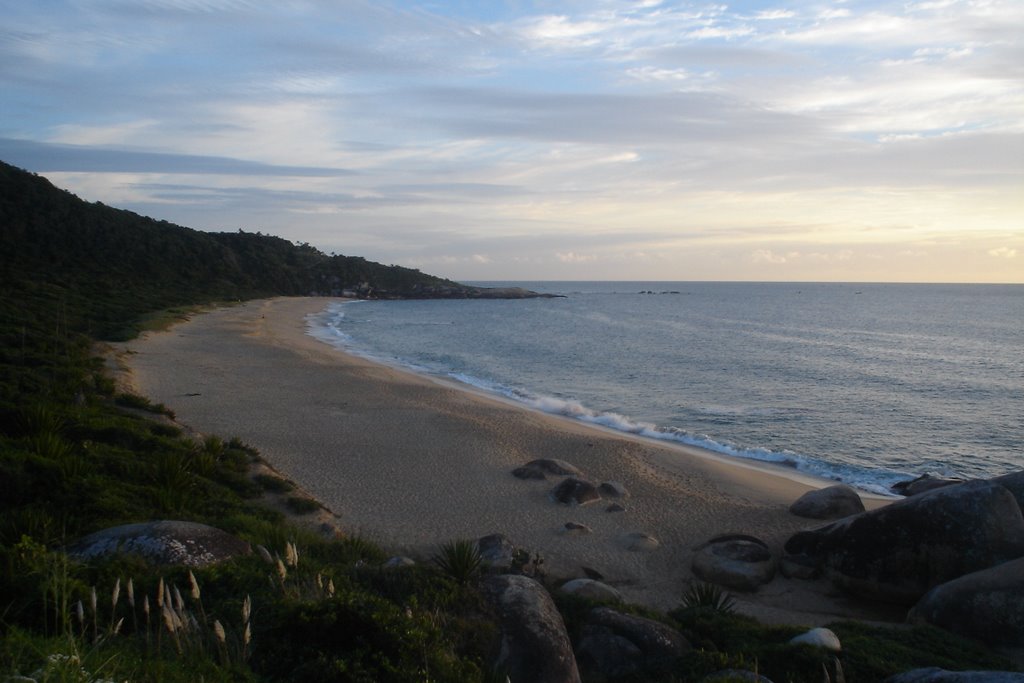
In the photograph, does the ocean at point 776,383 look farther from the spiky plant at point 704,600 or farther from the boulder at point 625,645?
the boulder at point 625,645

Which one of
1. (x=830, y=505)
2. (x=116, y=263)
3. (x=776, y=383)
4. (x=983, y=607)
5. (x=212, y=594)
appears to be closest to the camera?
(x=212, y=594)

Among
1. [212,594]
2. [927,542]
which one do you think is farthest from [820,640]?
[212,594]

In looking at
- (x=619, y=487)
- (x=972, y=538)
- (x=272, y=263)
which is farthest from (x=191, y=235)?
(x=972, y=538)

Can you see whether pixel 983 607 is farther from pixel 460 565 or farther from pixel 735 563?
pixel 460 565

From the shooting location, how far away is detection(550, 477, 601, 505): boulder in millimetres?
13297

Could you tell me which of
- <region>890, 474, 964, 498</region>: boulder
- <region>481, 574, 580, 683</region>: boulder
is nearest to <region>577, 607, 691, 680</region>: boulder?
<region>481, 574, 580, 683</region>: boulder

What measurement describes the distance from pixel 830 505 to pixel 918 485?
14.0ft

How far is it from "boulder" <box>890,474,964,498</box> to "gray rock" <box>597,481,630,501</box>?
636cm

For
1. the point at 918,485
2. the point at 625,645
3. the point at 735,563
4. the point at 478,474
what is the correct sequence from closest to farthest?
the point at 625,645, the point at 735,563, the point at 478,474, the point at 918,485

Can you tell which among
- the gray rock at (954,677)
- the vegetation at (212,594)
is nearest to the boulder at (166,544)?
the vegetation at (212,594)

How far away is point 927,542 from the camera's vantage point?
984 cm

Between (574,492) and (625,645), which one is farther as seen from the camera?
(574,492)

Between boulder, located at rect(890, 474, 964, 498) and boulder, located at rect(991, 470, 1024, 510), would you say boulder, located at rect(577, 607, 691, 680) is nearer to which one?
boulder, located at rect(991, 470, 1024, 510)

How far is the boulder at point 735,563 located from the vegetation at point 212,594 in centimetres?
58
